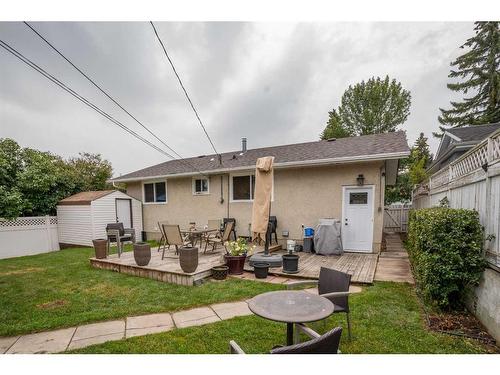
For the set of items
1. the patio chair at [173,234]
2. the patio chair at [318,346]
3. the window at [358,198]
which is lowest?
the patio chair at [173,234]

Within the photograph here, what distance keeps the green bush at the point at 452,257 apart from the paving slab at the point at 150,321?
3.82 meters

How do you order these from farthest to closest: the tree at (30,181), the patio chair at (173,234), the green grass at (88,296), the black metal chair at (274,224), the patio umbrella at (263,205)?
the tree at (30,181) → the black metal chair at (274,224) → the patio chair at (173,234) → the patio umbrella at (263,205) → the green grass at (88,296)

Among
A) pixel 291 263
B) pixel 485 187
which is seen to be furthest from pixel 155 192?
pixel 485 187

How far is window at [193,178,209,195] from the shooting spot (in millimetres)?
10722

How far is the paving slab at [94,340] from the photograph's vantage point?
2.90 meters

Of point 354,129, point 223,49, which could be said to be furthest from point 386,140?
point 354,129

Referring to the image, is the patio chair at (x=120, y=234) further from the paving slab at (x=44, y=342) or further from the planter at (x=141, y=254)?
the paving slab at (x=44, y=342)

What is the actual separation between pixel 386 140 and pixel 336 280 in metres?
7.47

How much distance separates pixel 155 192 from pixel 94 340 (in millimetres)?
9901

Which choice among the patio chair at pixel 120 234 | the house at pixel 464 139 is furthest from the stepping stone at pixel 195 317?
the house at pixel 464 139

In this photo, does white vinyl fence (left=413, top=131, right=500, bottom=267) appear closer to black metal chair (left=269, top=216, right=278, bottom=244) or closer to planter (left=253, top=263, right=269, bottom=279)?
planter (left=253, top=263, right=269, bottom=279)

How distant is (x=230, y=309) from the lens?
3.87m

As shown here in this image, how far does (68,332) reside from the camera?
10.7 ft

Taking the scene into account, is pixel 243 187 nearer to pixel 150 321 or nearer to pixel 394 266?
pixel 394 266
